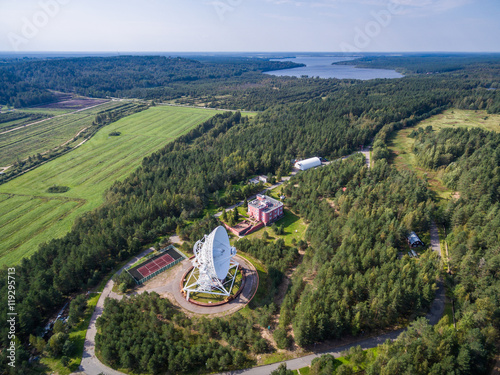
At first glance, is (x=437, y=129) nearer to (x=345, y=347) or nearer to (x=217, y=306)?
(x=345, y=347)

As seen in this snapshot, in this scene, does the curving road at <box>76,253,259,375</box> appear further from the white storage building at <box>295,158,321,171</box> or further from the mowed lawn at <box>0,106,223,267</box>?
the white storage building at <box>295,158,321,171</box>

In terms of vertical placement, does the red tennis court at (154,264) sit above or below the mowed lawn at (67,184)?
below

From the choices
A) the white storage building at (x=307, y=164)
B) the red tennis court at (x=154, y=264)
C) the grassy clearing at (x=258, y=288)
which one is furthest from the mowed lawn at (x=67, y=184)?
the white storage building at (x=307, y=164)

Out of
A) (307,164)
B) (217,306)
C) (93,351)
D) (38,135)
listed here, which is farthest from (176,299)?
(38,135)

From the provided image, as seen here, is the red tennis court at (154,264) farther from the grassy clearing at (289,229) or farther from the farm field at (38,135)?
the farm field at (38,135)

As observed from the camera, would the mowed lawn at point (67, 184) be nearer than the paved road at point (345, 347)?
No
